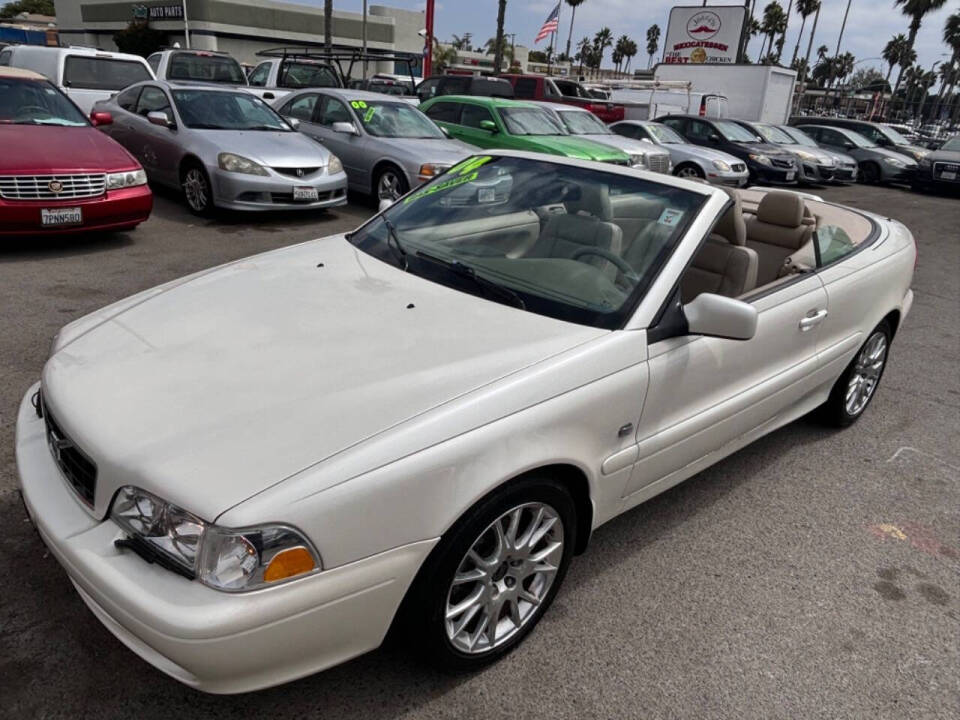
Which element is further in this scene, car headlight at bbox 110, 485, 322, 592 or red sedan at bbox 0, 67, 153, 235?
red sedan at bbox 0, 67, 153, 235

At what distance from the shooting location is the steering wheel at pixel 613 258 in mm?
2685

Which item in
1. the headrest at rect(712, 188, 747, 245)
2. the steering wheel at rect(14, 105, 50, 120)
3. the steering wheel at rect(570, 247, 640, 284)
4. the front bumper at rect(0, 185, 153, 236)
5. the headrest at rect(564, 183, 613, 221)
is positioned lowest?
the front bumper at rect(0, 185, 153, 236)

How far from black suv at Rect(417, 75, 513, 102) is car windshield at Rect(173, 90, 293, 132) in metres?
6.63

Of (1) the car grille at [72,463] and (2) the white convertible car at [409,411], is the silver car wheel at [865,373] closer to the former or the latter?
(2) the white convertible car at [409,411]

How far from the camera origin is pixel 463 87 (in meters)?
15.6

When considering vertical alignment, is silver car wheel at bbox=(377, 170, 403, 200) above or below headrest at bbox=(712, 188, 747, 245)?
below

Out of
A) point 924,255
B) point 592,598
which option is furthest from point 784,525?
point 924,255

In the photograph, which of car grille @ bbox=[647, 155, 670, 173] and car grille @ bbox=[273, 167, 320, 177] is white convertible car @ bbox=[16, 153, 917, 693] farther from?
car grille @ bbox=[647, 155, 670, 173]

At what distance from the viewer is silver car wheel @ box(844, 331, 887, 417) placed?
405 centimetres

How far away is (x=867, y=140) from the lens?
69.5ft

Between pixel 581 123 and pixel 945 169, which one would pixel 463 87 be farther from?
pixel 945 169

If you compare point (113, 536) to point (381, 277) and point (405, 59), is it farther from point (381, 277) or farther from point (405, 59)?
point (405, 59)

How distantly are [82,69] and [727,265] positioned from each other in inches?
439

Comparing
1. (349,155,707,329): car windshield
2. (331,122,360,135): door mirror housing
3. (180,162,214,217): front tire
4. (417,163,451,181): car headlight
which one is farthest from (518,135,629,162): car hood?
(349,155,707,329): car windshield
